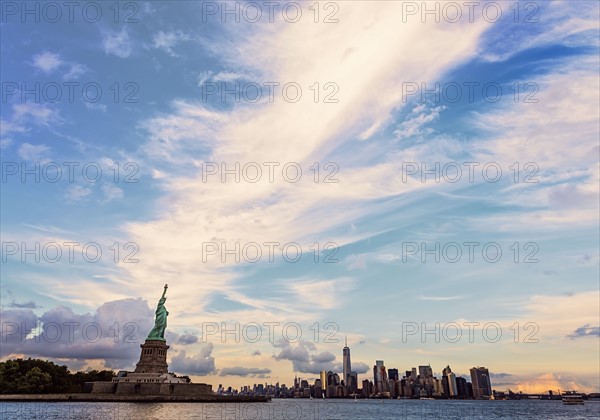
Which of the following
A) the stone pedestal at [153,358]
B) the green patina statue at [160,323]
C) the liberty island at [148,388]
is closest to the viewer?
the liberty island at [148,388]

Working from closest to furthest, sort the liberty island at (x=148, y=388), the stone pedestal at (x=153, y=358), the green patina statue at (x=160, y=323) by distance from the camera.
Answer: the liberty island at (x=148, y=388), the stone pedestal at (x=153, y=358), the green patina statue at (x=160, y=323)

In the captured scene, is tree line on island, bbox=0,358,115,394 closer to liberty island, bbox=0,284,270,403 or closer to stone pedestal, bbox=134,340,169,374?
liberty island, bbox=0,284,270,403

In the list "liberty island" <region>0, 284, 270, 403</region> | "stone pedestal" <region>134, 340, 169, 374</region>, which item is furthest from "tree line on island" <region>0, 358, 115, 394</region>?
"stone pedestal" <region>134, 340, 169, 374</region>

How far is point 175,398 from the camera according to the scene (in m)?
122

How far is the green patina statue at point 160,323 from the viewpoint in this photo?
141750mm

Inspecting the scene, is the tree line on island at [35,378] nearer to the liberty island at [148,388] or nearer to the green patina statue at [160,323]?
the liberty island at [148,388]

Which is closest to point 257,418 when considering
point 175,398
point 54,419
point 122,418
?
point 122,418

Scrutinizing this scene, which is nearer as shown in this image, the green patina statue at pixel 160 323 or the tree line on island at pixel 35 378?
the tree line on island at pixel 35 378

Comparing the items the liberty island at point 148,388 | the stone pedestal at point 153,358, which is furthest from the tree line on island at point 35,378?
the stone pedestal at point 153,358

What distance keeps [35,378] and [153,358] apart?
3270 centimetres

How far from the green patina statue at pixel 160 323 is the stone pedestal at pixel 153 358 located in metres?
2.19

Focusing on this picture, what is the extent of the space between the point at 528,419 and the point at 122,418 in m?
90.8

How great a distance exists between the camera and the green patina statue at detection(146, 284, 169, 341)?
142m

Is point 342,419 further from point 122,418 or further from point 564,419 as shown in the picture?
point 564,419
